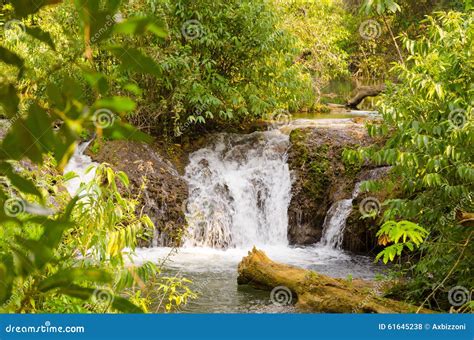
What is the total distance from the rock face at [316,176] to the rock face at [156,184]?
2084mm

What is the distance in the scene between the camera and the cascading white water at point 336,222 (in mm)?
10891


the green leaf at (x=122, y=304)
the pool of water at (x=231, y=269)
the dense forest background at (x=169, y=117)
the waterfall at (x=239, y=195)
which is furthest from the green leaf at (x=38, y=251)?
the waterfall at (x=239, y=195)

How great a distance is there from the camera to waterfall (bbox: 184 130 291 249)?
11180 millimetres

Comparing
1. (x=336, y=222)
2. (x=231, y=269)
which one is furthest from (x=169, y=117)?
(x=231, y=269)

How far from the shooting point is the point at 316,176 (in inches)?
466

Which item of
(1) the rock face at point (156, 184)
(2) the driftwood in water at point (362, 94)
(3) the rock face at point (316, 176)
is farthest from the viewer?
(2) the driftwood in water at point (362, 94)

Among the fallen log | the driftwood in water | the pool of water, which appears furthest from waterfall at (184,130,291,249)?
the driftwood in water

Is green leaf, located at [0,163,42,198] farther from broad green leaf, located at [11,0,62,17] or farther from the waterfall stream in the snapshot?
the waterfall stream

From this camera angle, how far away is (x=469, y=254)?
5758mm

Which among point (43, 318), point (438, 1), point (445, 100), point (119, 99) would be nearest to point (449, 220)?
point (445, 100)

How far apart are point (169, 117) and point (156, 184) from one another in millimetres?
1906

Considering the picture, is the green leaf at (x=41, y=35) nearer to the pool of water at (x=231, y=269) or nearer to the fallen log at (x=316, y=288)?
the fallen log at (x=316, y=288)

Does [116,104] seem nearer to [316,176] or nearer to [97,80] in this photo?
[97,80]

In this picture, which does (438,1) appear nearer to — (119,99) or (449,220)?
(449,220)
